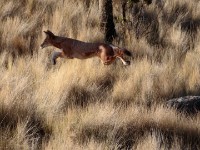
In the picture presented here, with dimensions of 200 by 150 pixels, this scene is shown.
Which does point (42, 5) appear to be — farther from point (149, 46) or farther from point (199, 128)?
point (199, 128)

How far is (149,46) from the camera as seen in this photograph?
413 inches

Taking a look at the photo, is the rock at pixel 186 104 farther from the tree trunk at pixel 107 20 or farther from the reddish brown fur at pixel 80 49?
the tree trunk at pixel 107 20

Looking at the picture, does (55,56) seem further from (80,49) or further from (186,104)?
(186,104)

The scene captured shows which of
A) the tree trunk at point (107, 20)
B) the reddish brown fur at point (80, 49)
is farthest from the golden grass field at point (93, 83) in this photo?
the reddish brown fur at point (80, 49)

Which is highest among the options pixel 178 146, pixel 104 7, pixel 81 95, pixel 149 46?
pixel 104 7

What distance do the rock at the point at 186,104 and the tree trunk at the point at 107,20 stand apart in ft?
12.0

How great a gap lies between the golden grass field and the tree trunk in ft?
0.46

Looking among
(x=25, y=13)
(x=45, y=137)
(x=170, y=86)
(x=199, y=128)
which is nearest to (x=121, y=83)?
(x=170, y=86)

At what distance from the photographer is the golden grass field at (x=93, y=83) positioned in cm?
563

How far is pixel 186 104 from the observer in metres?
6.90

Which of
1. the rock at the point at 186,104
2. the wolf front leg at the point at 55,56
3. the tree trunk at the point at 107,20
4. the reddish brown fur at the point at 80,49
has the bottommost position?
the rock at the point at 186,104

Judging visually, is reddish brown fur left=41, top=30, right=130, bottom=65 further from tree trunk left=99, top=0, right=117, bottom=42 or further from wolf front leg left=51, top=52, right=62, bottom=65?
tree trunk left=99, top=0, right=117, bottom=42

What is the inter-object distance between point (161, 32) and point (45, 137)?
656cm

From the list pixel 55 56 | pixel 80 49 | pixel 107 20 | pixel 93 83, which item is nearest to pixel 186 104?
pixel 93 83
